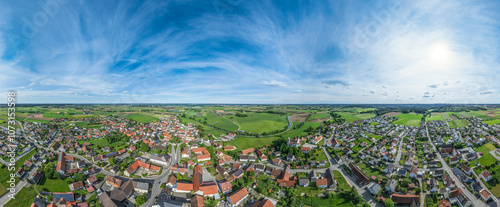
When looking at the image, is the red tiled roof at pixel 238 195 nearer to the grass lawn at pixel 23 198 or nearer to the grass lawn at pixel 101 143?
the grass lawn at pixel 23 198

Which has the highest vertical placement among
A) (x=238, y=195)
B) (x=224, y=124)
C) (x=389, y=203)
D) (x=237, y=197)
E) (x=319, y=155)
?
→ (x=224, y=124)

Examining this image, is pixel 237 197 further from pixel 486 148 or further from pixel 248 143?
pixel 486 148

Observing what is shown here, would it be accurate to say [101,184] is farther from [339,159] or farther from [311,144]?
[311,144]

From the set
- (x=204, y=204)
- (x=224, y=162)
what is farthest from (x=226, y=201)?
(x=224, y=162)

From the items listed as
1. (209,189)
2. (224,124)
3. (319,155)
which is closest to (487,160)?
(319,155)

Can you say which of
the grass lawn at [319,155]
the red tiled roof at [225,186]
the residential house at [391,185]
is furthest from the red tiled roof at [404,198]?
the red tiled roof at [225,186]

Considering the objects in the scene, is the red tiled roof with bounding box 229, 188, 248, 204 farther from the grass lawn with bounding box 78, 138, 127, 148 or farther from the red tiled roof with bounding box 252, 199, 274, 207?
the grass lawn with bounding box 78, 138, 127, 148
